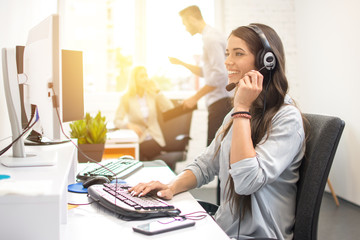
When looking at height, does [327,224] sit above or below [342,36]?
below

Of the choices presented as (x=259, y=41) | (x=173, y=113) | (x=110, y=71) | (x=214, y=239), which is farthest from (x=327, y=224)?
(x=110, y=71)

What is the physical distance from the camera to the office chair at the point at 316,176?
1038 millimetres

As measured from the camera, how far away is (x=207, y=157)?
1.45 metres

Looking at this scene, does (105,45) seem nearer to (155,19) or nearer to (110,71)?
(110,71)

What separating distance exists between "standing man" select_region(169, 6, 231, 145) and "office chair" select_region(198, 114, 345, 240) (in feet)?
6.77

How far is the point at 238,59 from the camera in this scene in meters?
1.35

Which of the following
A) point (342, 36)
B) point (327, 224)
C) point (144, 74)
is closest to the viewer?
point (327, 224)

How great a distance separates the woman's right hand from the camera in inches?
45.4

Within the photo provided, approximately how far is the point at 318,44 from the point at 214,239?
336 centimetres

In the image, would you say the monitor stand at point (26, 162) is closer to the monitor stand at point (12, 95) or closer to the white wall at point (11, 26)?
the monitor stand at point (12, 95)

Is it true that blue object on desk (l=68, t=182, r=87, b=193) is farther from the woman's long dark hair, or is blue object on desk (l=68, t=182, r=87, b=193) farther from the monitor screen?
the woman's long dark hair

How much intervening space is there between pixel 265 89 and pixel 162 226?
0.63m

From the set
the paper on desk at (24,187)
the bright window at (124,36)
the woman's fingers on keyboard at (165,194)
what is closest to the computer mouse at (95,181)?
the woman's fingers on keyboard at (165,194)

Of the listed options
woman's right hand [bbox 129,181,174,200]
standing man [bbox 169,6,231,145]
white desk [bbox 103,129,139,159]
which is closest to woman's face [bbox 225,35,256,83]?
woman's right hand [bbox 129,181,174,200]
